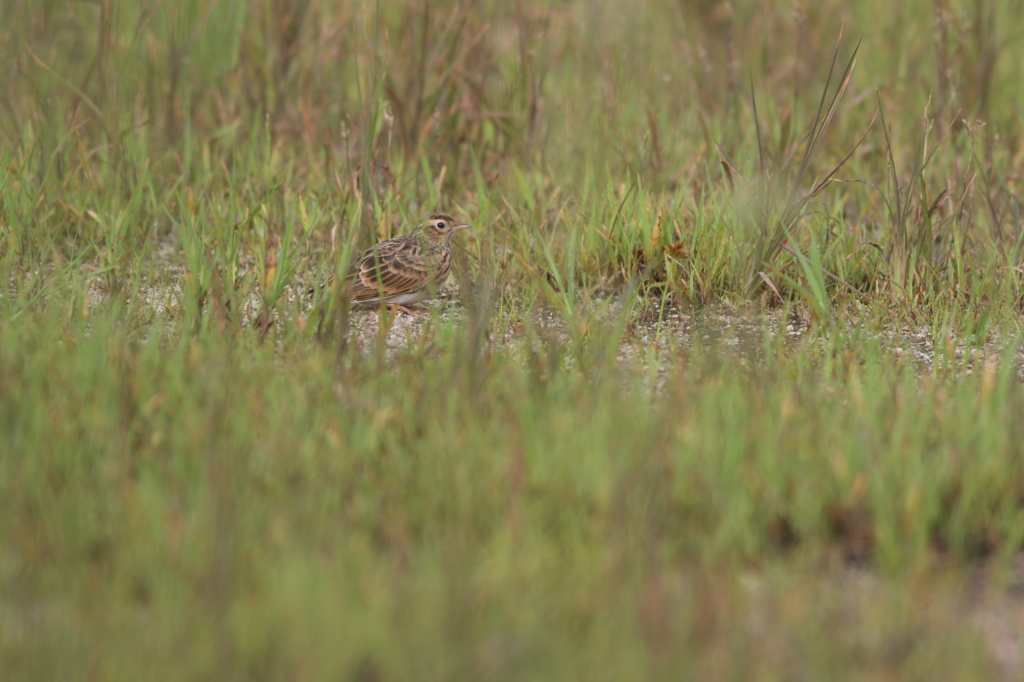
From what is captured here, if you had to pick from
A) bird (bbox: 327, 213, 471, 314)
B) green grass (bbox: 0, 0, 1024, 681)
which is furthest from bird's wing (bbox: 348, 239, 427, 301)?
green grass (bbox: 0, 0, 1024, 681)

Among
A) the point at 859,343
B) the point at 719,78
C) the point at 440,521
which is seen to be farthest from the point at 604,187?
the point at 440,521

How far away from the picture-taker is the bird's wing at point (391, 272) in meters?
4.42

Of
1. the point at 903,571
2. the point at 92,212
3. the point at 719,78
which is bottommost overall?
the point at 903,571

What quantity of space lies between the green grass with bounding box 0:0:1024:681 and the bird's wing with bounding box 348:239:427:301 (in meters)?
0.14

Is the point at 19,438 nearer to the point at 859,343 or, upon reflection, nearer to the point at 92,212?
the point at 92,212

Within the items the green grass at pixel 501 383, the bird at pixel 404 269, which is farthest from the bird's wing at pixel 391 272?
the green grass at pixel 501 383

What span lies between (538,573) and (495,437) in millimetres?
594

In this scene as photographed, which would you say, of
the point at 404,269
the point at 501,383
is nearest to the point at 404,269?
the point at 404,269

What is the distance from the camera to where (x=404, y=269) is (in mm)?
4477

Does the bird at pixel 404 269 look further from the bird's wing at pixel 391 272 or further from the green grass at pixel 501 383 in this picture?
the green grass at pixel 501 383

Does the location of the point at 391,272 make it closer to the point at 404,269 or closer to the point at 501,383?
the point at 404,269

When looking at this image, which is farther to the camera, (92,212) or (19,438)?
(92,212)

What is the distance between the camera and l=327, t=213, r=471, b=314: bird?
4.44 metres

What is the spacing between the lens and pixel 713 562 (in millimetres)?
2479
